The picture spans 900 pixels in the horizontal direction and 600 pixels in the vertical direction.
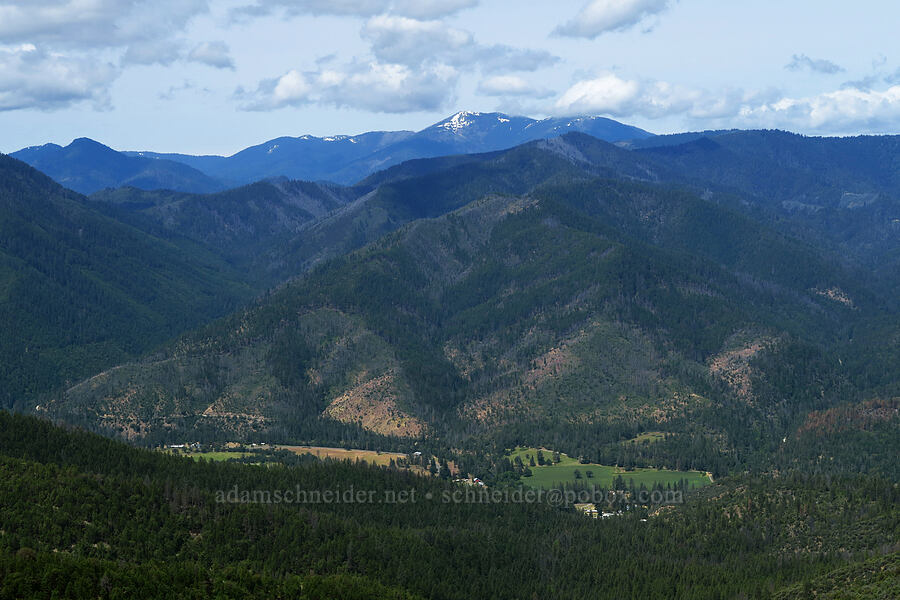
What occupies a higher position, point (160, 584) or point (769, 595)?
point (160, 584)

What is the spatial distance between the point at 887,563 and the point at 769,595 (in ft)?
84.9

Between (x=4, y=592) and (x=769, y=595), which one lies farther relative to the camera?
(x=769, y=595)

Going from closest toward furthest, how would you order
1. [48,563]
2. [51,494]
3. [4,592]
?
[4,592]
[48,563]
[51,494]

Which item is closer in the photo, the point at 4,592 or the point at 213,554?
the point at 4,592

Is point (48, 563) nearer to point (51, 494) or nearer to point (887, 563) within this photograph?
point (51, 494)

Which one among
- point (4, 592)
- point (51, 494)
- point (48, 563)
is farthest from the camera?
point (51, 494)

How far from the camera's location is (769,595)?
195750 mm

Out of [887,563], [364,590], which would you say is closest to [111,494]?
[364,590]

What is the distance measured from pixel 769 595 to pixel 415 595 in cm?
7636

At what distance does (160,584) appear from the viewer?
162 m

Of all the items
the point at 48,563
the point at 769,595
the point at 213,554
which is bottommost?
the point at 769,595

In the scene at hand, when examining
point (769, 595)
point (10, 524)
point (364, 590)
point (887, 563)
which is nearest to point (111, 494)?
point (10, 524)

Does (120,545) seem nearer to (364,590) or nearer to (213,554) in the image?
(213,554)

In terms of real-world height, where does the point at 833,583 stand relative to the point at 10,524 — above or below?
below
